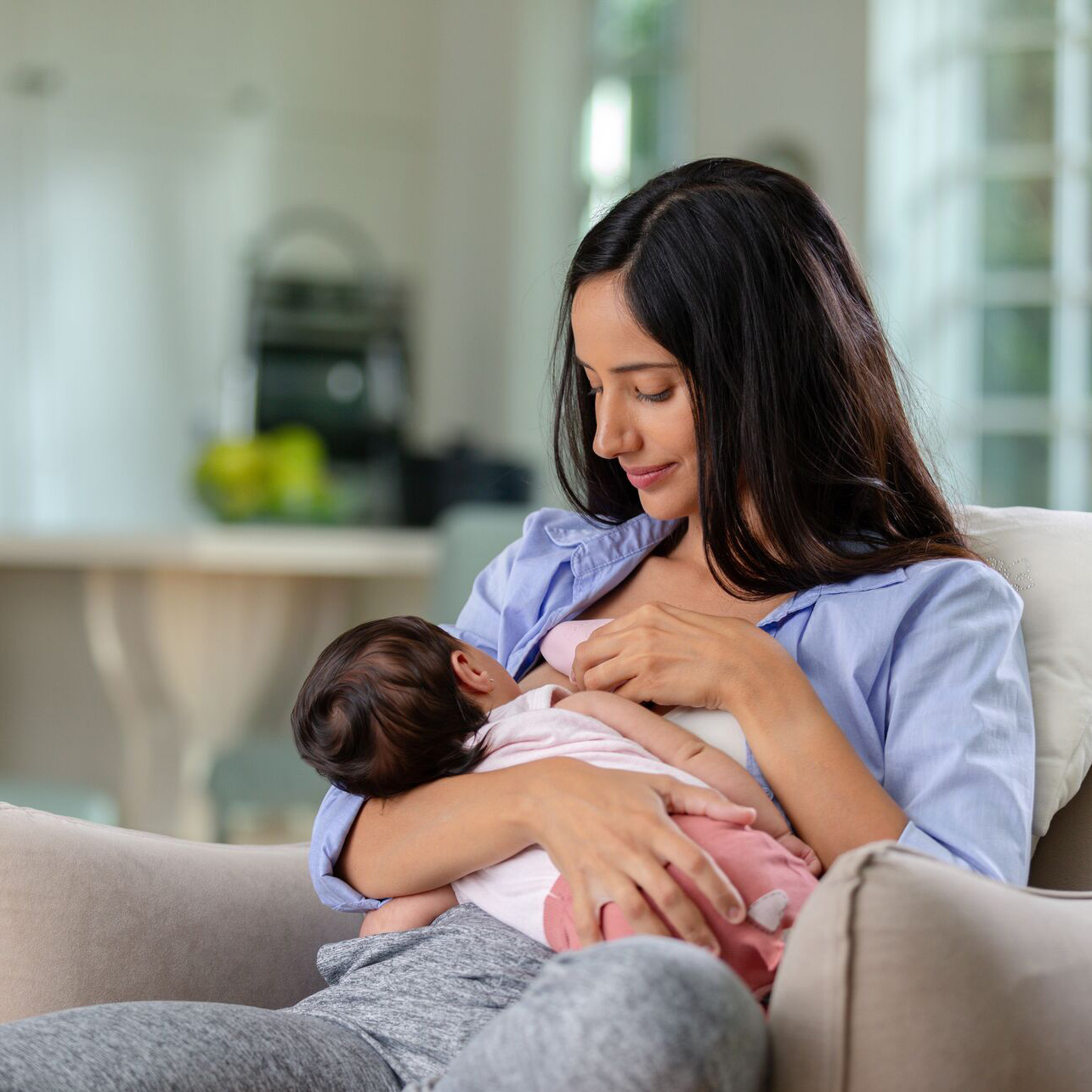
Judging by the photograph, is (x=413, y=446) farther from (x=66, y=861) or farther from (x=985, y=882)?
(x=985, y=882)

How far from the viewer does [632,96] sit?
431 centimetres

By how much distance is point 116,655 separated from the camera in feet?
11.4

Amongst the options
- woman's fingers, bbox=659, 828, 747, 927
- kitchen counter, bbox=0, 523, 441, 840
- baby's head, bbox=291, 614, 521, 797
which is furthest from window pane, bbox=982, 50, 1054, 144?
woman's fingers, bbox=659, 828, 747, 927

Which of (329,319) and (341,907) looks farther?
(329,319)

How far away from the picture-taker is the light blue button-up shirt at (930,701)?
3.48 ft

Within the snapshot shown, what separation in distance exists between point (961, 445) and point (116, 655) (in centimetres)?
212

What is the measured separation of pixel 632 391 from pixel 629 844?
1.42 feet

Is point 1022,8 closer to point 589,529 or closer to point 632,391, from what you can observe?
point 589,529

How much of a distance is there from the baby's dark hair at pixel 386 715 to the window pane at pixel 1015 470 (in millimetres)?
2256

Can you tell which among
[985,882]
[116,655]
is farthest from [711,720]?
[116,655]

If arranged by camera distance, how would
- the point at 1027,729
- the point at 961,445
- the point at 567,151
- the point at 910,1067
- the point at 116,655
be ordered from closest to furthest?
the point at 910,1067
the point at 1027,729
the point at 961,445
the point at 116,655
the point at 567,151

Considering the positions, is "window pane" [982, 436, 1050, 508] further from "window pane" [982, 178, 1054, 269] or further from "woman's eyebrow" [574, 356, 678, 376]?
"woman's eyebrow" [574, 356, 678, 376]

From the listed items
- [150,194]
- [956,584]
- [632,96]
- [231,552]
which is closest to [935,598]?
[956,584]

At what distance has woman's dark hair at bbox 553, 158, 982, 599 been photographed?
3.91ft
